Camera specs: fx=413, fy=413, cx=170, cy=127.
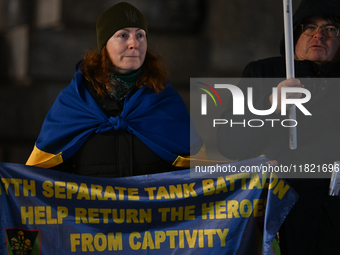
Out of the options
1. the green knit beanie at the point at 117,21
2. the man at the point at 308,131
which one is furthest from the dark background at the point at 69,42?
the man at the point at 308,131

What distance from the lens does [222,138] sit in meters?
1.92

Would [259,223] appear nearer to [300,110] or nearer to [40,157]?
[300,110]

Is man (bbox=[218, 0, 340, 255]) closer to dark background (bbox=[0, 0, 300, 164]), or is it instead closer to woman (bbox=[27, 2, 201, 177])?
woman (bbox=[27, 2, 201, 177])

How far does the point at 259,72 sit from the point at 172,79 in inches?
69.0

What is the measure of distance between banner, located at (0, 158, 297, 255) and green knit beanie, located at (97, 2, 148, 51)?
0.72 metres

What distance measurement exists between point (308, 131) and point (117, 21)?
1.03 metres

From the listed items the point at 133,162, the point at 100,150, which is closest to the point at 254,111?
the point at 133,162

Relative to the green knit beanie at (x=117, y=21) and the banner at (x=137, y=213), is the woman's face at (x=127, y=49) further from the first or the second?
the banner at (x=137, y=213)

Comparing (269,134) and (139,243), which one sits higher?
(269,134)

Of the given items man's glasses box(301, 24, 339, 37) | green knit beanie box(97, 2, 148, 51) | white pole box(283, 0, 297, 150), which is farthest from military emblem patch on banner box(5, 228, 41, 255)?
man's glasses box(301, 24, 339, 37)

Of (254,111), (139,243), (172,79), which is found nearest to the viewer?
(139,243)

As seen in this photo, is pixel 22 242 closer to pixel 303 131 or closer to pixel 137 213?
pixel 137 213

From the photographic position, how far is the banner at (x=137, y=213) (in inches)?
67.7

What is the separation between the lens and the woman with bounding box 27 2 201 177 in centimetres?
195
